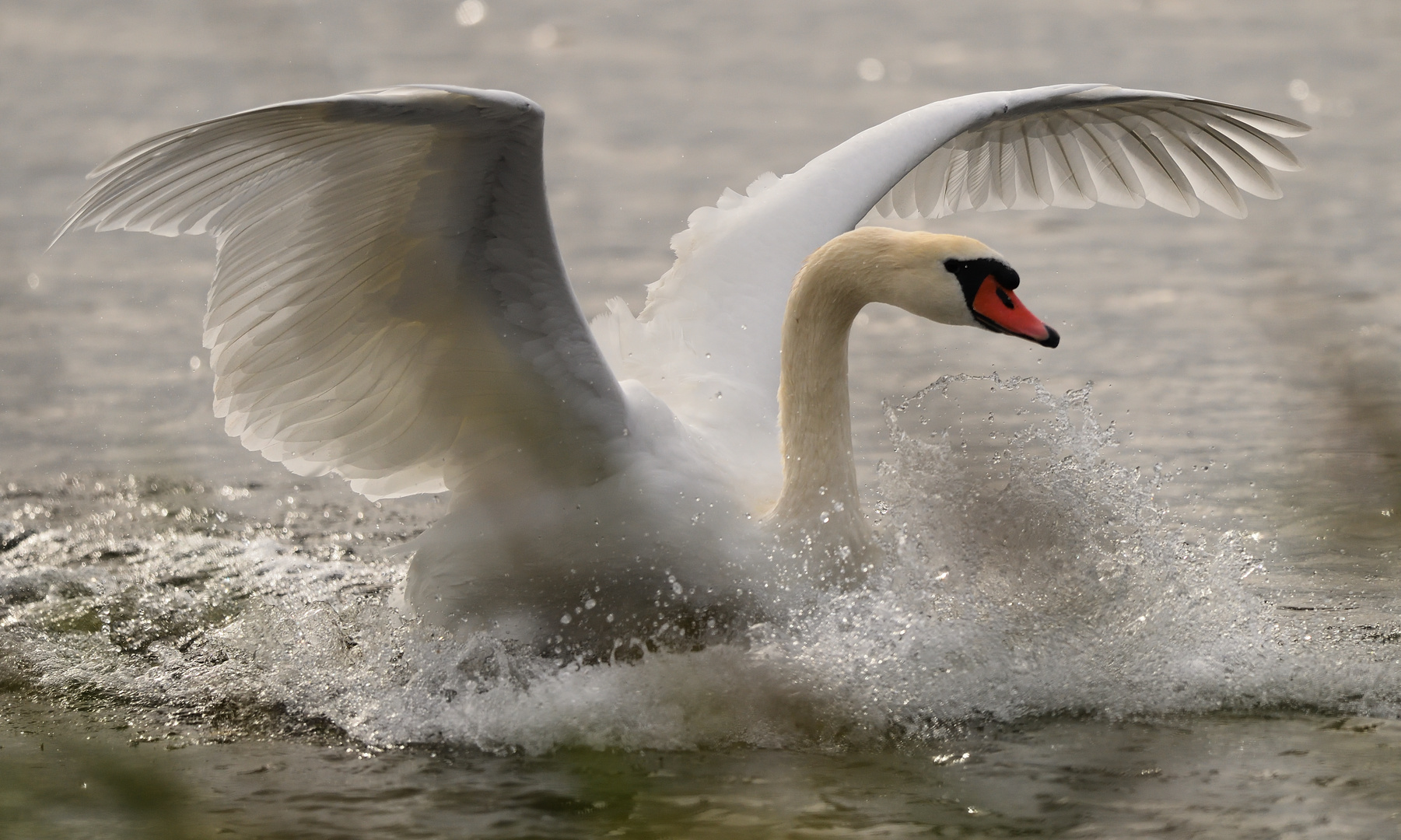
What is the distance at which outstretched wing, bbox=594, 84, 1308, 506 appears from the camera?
583 cm

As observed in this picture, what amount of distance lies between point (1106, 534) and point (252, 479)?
4125 mm

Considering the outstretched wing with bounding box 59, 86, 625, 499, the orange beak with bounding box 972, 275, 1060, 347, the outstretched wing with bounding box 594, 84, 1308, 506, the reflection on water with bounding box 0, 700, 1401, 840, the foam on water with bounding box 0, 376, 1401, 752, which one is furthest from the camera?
the outstretched wing with bounding box 594, 84, 1308, 506

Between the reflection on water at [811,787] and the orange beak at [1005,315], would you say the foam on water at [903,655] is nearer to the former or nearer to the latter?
the reflection on water at [811,787]

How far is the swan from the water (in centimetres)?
19

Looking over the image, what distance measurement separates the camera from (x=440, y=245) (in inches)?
179

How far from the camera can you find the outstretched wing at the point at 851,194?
19.1ft

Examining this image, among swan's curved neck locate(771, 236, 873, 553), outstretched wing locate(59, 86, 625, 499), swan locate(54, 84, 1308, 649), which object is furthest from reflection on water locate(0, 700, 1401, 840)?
outstretched wing locate(59, 86, 625, 499)

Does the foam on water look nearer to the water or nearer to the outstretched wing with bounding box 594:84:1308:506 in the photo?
the water

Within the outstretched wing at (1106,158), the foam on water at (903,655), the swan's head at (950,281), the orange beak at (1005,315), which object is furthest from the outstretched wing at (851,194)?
the orange beak at (1005,315)

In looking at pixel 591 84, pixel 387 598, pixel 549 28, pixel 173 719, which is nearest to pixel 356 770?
pixel 173 719

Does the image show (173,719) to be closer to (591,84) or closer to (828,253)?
(828,253)

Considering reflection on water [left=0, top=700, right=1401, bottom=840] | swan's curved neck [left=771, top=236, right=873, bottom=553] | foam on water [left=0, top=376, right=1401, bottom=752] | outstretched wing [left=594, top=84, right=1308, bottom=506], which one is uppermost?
outstretched wing [left=594, top=84, right=1308, bottom=506]

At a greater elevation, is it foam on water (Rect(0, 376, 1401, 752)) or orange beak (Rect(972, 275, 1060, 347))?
orange beak (Rect(972, 275, 1060, 347))

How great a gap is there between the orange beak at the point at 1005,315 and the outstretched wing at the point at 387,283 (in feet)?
3.48
